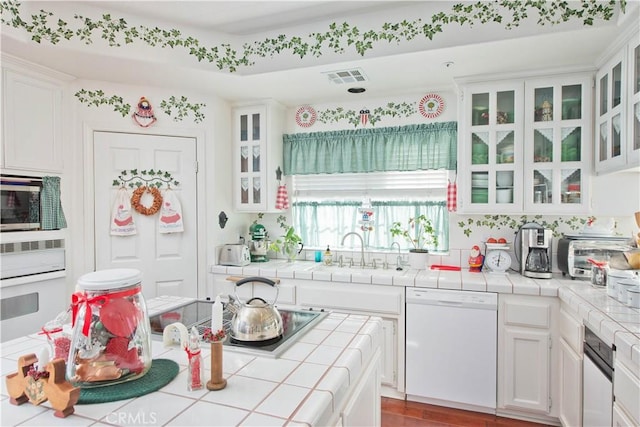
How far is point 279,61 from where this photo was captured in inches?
106

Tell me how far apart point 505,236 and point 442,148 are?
0.88 meters

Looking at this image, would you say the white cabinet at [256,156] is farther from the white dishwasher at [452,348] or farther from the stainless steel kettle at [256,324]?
the stainless steel kettle at [256,324]

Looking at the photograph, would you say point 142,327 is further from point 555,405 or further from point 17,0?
point 555,405

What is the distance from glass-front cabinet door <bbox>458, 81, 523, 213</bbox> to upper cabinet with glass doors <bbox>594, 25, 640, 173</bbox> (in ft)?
1.54

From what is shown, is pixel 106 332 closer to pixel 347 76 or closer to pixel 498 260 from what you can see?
pixel 347 76

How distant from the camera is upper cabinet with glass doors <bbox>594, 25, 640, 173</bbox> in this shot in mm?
2014

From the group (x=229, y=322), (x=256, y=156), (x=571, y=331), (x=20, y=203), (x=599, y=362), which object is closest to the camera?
(x=229, y=322)

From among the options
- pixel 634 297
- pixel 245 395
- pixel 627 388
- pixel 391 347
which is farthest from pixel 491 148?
pixel 245 395

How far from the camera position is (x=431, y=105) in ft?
10.5

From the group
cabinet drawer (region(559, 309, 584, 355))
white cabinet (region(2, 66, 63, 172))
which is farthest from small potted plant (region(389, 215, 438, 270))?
white cabinet (region(2, 66, 63, 172))

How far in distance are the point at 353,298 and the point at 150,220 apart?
5.92 ft

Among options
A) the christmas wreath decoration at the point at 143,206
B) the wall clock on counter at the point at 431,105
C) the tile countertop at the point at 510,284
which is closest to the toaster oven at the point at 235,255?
the tile countertop at the point at 510,284

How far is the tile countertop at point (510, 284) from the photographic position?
1602 millimetres

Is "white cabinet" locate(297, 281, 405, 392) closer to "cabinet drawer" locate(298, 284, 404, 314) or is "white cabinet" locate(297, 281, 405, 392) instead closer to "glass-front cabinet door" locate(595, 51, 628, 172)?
"cabinet drawer" locate(298, 284, 404, 314)
